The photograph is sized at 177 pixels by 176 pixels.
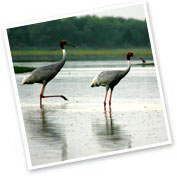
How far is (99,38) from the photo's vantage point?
400cm

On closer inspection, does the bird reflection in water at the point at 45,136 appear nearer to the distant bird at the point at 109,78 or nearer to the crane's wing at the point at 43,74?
the crane's wing at the point at 43,74

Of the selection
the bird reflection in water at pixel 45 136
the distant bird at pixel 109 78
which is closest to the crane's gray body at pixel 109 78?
the distant bird at pixel 109 78

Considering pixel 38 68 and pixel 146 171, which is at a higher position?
pixel 38 68

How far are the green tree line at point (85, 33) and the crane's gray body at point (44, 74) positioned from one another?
197 millimetres

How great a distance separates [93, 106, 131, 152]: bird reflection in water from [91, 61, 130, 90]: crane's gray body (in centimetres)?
26

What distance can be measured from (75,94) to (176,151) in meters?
1.14

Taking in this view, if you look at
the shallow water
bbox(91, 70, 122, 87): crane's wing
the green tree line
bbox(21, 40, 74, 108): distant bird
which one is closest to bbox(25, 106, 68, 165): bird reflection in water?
the shallow water

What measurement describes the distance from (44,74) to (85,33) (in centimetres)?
57

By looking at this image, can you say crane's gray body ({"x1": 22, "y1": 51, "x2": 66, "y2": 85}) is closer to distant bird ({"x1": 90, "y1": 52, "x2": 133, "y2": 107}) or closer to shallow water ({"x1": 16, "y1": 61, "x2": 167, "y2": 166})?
shallow water ({"x1": 16, "y1": 61, "x2": 167, "y2": 166})

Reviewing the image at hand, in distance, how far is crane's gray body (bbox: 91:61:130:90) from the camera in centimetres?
395

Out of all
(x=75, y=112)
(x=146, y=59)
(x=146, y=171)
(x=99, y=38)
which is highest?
(x=99, y=38)

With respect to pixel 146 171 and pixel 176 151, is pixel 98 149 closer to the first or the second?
pixel 146 171

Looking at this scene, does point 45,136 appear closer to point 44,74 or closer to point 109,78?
point 44,74

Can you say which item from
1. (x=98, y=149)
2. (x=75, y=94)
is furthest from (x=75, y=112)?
(x=98, y=149)
